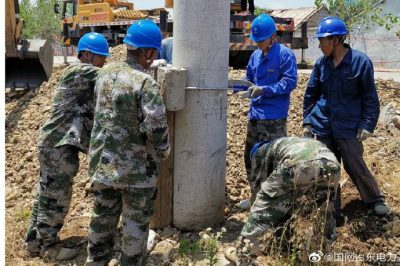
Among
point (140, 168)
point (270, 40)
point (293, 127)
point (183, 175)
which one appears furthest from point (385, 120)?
point (140, 168)

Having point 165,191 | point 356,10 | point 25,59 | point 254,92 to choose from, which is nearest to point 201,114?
point 254,92

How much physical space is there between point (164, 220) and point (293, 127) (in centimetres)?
317

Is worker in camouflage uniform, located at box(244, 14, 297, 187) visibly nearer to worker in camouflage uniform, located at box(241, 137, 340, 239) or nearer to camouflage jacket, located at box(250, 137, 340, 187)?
camouflage jacket, located at box(250, 137, 340, 187)

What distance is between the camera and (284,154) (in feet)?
11.1

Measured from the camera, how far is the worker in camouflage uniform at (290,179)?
10.6ft

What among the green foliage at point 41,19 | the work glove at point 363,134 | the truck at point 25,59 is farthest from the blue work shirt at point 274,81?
the green foliage at point 41,19

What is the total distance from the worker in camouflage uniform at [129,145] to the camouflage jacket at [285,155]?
752 millimetres

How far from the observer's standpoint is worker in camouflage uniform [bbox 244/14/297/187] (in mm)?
4285

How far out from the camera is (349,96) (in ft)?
13.0

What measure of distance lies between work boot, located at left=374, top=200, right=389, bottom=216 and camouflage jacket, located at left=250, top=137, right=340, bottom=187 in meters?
1.02

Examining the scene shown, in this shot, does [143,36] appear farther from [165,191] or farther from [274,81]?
[274,81]

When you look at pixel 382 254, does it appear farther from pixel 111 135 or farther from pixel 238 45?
pixel 238 45

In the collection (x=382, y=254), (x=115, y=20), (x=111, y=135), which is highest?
(x=115, y=20)

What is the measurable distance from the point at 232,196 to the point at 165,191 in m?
0.99
